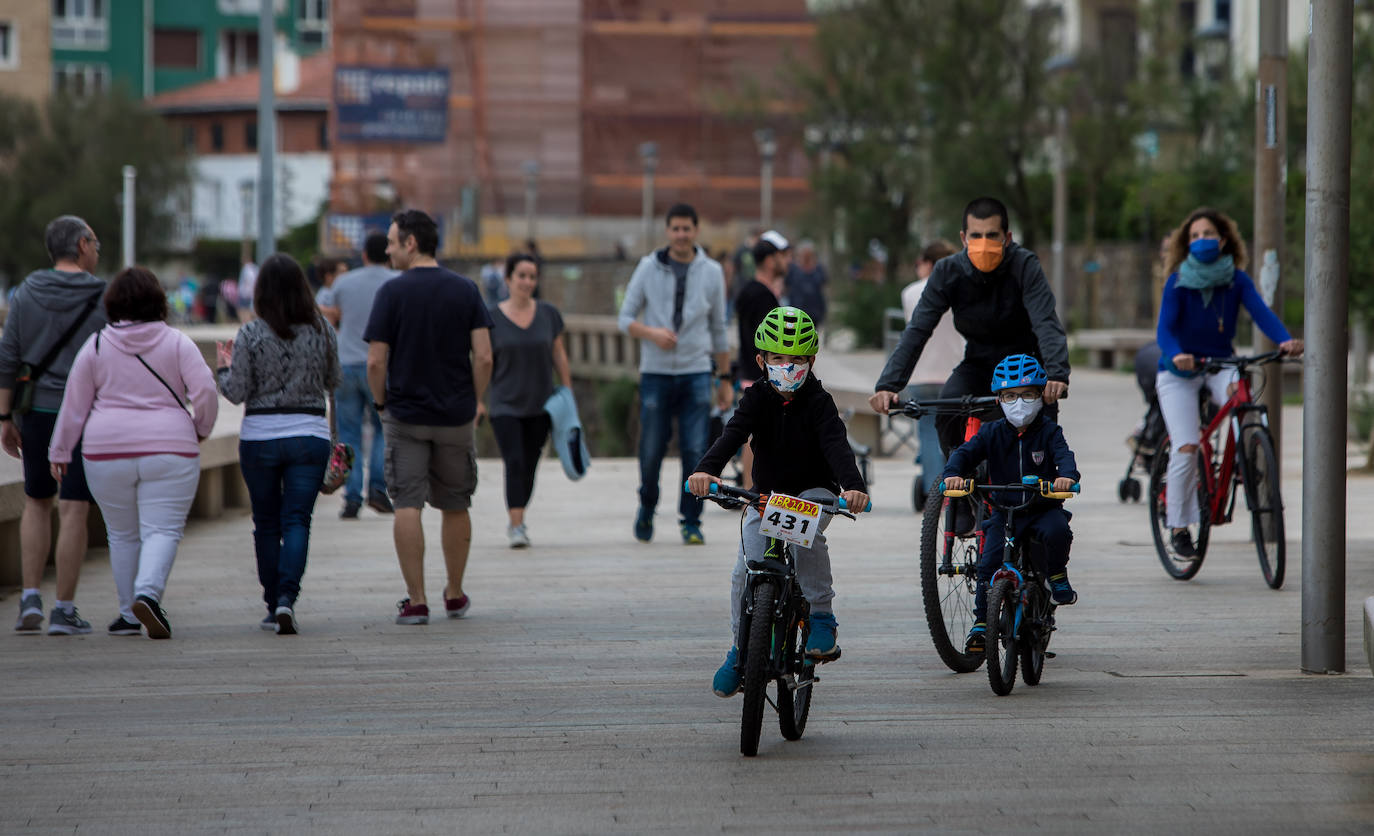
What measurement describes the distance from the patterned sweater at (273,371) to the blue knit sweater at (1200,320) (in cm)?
408

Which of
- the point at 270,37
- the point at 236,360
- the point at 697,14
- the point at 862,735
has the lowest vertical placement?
the point at 862,735

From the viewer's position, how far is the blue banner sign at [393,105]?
61625 mm

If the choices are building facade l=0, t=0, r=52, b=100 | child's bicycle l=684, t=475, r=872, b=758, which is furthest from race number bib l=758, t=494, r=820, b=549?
building facade l=0, t=0, r=52, b=100

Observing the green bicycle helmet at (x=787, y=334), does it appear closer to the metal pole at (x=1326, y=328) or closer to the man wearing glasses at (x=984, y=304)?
the man wearing glasses at (x=984, y=304)

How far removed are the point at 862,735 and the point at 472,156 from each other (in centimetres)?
6130

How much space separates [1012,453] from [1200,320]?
3161 mm

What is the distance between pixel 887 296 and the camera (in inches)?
1503

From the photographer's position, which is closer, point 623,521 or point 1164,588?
point 1164,588

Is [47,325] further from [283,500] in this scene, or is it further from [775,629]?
[775,629]

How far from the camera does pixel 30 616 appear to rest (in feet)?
29.8

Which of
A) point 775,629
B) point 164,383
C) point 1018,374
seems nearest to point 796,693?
point 775,629

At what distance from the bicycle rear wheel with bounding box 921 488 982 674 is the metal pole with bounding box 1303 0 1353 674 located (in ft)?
3.96

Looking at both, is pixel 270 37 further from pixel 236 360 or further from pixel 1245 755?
pixel 1245 755

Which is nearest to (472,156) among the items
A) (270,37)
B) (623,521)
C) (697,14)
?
(697,14)
